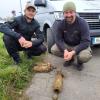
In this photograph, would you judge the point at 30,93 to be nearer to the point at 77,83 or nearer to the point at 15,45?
the point at 77,83

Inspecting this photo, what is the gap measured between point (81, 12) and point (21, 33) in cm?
194

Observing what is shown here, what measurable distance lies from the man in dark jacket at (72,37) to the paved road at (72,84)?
0.93 feet

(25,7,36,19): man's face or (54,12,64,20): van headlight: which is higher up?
(25,7,36,19): man's face

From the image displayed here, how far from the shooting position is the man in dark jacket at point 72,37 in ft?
22.5

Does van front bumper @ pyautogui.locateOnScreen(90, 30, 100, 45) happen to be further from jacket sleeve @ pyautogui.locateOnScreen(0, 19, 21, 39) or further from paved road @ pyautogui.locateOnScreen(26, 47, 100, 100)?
jacket sleeve @ pyautogui.locateOnScreen(0, 19, 21, 39)

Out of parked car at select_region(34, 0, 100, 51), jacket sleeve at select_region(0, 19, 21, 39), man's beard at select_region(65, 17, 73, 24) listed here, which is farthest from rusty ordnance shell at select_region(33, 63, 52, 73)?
parked car at select_region(34, 0, 100, 51)

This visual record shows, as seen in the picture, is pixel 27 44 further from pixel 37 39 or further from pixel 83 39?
pixel 83 39

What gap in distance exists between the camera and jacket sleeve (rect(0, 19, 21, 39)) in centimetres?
678

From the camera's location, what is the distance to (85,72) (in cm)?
706

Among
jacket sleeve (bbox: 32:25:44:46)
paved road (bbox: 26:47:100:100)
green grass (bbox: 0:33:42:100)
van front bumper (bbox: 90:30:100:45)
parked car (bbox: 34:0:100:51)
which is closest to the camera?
green grass (bbox: 0:33:42:100)

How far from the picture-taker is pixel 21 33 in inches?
284

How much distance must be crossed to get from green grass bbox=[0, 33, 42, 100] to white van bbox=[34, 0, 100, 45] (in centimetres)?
159

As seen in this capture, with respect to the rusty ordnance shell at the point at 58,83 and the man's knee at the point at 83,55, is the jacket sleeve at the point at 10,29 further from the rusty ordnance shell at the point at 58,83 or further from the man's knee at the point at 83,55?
the man's knee at the point at 83,55

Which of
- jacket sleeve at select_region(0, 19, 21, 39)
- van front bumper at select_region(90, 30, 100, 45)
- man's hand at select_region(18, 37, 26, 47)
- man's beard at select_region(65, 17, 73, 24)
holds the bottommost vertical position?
van front bumper at select_region(90, 30, 100, 45)
